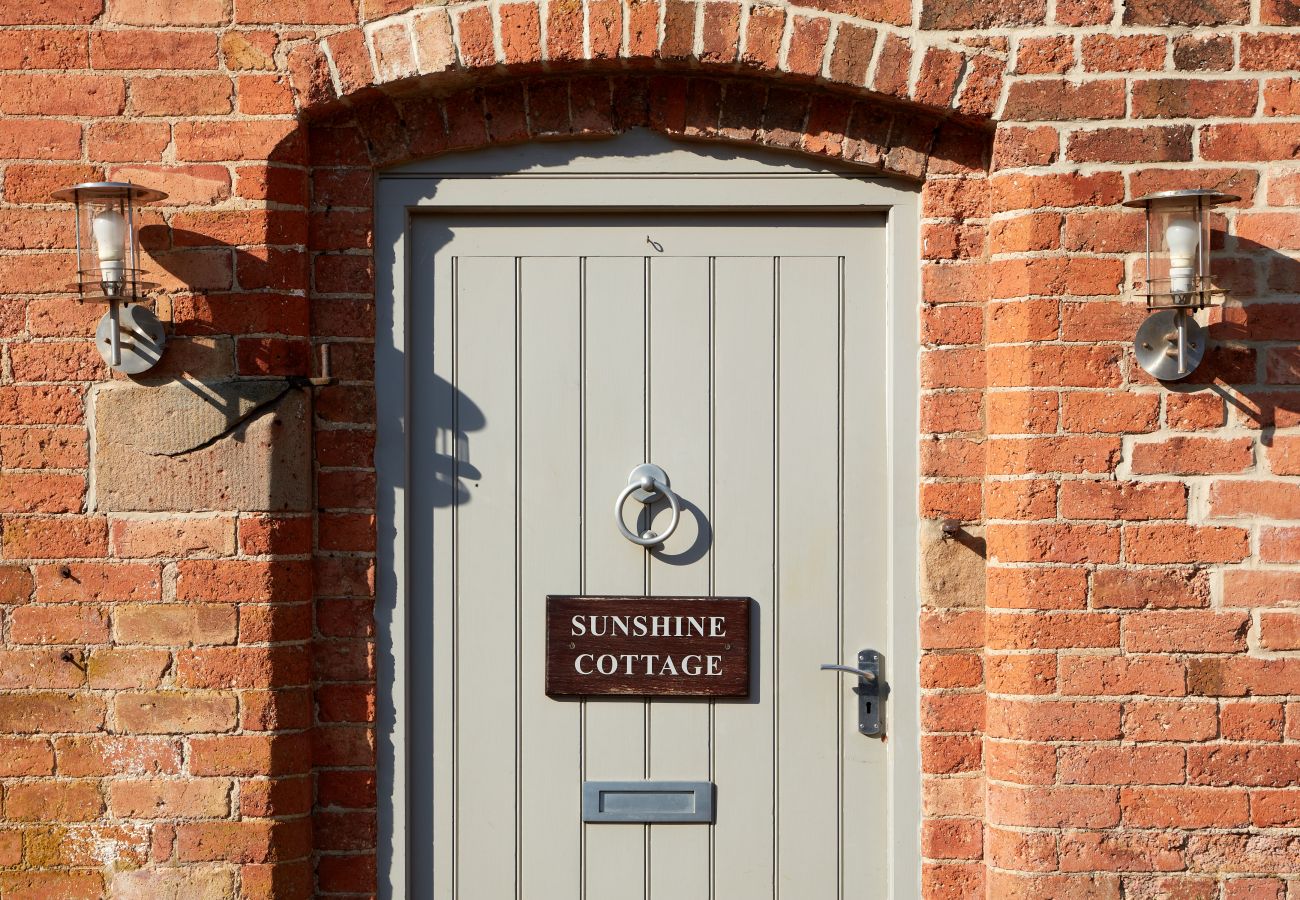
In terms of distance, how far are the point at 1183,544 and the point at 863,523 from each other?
28.7 inches

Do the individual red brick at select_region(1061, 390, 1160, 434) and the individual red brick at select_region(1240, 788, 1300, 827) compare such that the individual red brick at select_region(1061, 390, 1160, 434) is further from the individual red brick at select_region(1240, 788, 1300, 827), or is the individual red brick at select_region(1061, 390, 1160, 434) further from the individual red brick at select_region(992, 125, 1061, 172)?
the individual red brick at select_region(1240, 788, 1300, 827)

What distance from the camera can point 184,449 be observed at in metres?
2.65

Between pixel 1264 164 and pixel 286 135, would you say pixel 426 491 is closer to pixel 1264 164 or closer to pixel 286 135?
pixel 286 135

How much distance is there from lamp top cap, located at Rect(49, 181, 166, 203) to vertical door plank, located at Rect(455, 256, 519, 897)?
0.74m

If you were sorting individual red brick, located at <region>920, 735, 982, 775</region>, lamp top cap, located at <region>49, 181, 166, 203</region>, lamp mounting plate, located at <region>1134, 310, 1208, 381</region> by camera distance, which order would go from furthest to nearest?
individual red brick, located at <region>920, 735, 982, 775</region>
lamp mounting plate, located at <region>1134, 310, 1208, 381</region>
lamp top cap, located at <region>49, 181, 166, 203</region>

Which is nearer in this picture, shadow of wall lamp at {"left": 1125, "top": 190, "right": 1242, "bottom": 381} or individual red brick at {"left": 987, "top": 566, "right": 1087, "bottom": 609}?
shadow of wall lamp at {"left": 1125, "top": 190, "right": 1242, "bottom": 381}

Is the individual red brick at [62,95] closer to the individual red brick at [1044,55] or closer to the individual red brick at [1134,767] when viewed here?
the individual red brick at [1044,55]

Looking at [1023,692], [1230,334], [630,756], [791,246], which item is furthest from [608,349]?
[1230,334]

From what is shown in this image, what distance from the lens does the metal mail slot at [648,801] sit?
9.17ft

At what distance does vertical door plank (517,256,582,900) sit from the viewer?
281cm

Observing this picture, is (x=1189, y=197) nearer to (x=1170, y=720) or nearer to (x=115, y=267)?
(x=1170, y=720)

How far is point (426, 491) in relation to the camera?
283 centimetres

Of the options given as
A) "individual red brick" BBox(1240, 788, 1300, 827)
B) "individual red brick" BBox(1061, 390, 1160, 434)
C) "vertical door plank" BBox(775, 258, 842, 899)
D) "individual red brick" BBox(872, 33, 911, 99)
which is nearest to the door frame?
"vertical door plank" BBox(775, 258, 842, 899)

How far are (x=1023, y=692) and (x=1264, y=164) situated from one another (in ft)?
4.41
